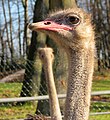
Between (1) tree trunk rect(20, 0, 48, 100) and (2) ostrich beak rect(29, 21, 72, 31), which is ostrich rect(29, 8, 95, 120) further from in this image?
(1) tree trunk rect(20, 0, 48, 100)

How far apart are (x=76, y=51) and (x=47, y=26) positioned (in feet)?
0.76

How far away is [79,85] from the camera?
2670mm

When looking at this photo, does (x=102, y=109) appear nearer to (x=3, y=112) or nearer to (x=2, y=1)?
(x=3, y=112)

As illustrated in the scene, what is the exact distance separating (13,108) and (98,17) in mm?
16927

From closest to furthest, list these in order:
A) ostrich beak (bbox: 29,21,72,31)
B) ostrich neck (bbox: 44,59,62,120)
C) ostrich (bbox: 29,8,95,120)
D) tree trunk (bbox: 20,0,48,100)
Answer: ostrich beak (bbox: 29,21,72,31) → ostrich (bbox: 29,8,95,120) → ostrich neck (bbox: 44,59,62,120) → tree trunk (bbox: 20,0,48,100)

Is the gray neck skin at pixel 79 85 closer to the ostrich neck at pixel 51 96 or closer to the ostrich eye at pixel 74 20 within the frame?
the ostrich eye at pixel 74 20

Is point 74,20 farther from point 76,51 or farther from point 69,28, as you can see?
point 76,51

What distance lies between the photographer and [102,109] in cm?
909

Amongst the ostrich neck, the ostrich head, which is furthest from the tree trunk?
the ostrich head

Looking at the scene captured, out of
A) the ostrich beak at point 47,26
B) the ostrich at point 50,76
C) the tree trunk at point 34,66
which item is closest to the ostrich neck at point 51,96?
the ostrich at point 50,76

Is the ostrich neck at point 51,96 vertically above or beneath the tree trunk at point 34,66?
A: above

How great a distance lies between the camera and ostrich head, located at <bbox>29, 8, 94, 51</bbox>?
266cm

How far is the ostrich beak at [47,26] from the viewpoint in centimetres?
254

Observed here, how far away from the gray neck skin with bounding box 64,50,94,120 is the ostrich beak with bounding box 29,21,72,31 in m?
0.15
